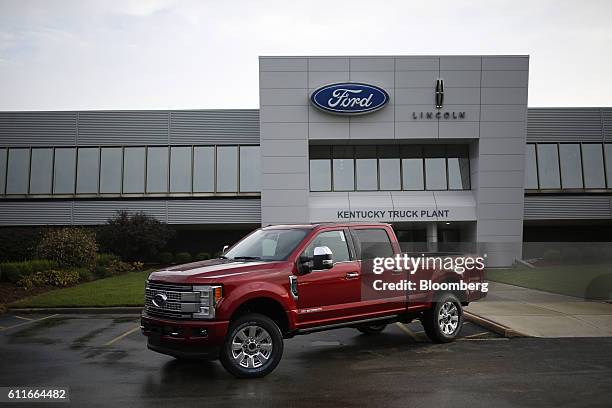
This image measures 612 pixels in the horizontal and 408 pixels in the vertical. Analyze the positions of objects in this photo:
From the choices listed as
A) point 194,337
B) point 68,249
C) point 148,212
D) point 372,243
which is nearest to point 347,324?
point 372,243

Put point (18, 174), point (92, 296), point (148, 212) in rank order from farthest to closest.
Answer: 1. point (18, 174)
2. point (148, 212)
3. point (92, 296)

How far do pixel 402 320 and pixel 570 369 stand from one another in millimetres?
2621

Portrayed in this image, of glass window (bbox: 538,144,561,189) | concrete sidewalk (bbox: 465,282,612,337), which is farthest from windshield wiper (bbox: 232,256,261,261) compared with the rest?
glass window (bbox: 538,144,561,189)

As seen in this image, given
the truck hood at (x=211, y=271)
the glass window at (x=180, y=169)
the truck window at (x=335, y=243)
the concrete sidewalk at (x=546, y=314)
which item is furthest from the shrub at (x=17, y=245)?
the truck window at (x=335, y=243)

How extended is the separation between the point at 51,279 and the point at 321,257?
48.4 feet

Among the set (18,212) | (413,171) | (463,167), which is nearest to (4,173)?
(18,212)

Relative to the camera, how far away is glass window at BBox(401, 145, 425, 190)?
95.6 ft

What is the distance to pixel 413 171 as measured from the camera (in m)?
29.2

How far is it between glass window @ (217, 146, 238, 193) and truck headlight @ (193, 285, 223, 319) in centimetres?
2419

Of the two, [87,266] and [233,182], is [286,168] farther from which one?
[87,266]

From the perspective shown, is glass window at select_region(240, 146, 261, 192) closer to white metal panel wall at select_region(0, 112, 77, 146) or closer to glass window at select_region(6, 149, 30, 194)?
white metal panel wall at select_region(0, 112, 77, 146)

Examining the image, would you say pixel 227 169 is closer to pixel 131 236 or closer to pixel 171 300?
pixel 131 236

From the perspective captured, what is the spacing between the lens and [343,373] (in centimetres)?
743

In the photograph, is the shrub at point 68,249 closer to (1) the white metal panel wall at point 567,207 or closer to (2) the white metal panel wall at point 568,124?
(1) the white metal panel wall at point 567,207
